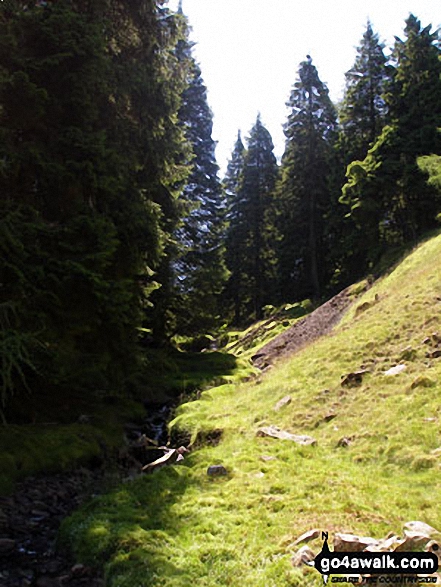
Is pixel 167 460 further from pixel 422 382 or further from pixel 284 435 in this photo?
pixel 422 382

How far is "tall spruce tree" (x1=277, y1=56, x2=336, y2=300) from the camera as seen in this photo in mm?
36750

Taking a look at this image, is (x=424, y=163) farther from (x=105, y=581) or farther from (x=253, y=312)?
(x=253, y=312)

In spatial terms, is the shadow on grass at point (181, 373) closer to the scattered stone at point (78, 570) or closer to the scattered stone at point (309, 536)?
the scattered stone at point (78, 570)

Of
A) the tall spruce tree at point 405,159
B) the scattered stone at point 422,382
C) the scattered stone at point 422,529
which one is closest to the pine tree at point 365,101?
the tall spruce tree at point 405,159

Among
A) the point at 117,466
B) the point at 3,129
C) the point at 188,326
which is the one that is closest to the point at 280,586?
the point at 117,466

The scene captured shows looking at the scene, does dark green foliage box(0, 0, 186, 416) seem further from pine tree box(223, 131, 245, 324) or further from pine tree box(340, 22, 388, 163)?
pine tree box(223, 131, 245, 324)

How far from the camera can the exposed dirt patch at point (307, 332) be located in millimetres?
19938

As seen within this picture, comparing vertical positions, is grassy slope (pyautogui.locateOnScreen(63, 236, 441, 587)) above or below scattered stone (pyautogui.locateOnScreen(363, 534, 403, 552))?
below

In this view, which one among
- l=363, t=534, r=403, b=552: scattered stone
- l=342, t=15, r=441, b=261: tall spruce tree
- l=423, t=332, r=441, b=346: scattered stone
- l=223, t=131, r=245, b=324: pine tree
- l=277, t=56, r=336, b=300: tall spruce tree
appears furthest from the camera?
l=223, t=131, r=245, b=324: pine tree

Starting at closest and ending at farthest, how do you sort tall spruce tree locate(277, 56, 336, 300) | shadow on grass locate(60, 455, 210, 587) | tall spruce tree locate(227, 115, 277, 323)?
1. shadow on grass locate(60, 455, 210, 587)
2. tall spruce tree locate(277, 56, 336, 300)
3. tall spruce tree locate(227, 115, 277, 323)

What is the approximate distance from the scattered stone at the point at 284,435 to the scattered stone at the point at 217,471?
1.82 m

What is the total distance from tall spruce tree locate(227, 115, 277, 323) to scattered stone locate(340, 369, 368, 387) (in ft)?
103

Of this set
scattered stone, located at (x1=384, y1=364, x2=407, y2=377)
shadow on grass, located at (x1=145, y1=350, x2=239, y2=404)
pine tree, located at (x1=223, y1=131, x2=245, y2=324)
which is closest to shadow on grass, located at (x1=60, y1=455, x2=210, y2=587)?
scattered stone, located at (x1=384, y1=364, x2=407, y2=377)

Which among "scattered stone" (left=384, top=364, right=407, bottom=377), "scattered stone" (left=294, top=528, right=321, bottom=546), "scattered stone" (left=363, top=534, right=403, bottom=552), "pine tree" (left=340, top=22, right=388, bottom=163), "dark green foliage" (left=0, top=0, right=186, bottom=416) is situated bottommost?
"scattered stone" (left=294, top=528, right=321, bottom=546)
